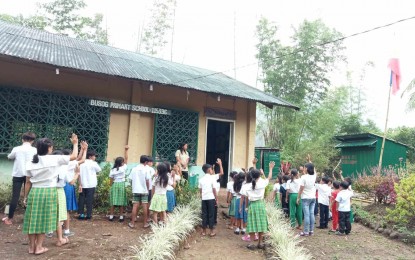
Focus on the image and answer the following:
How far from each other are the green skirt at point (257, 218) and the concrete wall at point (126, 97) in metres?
4.07

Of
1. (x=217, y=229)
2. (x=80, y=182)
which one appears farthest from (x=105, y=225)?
(x=217, y=229)

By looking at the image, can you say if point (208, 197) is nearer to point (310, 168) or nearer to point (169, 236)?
point (169, 236)

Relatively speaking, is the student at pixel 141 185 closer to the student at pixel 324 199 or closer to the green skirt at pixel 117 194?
the green skirt at pixel 117 194

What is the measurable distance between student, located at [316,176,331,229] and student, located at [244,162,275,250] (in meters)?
2.28

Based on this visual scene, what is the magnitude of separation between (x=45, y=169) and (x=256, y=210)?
10.7 feet

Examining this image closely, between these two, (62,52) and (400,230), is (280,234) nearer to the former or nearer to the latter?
(400,230)

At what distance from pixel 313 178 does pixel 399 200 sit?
2.33 metres

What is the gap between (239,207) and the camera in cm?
646

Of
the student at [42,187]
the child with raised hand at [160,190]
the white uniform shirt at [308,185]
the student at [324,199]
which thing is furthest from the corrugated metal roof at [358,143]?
the student at [42,187]

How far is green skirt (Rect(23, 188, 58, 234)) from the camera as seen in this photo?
13.1ft

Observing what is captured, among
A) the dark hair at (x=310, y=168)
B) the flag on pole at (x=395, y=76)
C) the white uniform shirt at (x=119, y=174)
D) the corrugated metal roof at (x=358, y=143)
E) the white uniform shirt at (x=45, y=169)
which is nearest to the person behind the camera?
the white uniform shirt at (x=45, y=169)

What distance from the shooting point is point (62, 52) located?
8.01 metres

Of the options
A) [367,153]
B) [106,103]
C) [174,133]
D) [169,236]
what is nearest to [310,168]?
[169,236]

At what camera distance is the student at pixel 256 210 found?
5.48 m
